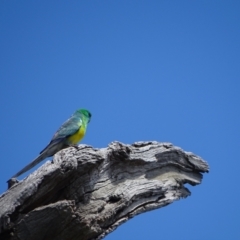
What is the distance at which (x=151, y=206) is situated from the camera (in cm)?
749

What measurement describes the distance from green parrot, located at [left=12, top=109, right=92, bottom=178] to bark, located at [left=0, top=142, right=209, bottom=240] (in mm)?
1671

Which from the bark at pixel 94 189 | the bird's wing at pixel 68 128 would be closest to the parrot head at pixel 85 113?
the bird's wing at pixel 68 128

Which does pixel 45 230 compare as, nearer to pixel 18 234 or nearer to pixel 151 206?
pixel 18 234

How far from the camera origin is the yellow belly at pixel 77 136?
9.61 metres

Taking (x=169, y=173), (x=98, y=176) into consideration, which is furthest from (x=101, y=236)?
(x=169, y=173)

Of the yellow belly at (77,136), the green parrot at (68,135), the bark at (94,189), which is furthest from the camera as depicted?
the yellow belly at (77,136)

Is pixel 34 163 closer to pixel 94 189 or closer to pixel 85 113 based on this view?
pixel 94 189

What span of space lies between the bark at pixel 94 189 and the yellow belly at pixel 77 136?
2196 mm

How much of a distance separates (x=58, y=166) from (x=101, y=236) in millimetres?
1314

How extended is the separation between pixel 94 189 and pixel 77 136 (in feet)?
9.50

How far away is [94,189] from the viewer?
6996 millimetres

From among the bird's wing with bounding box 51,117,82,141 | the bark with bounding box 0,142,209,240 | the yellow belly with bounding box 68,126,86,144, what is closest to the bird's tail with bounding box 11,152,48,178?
the bird's wing with bounding box 51,117,82,141

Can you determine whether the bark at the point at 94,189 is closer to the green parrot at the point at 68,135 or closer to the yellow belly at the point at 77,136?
the green parrot at the point at 68,135

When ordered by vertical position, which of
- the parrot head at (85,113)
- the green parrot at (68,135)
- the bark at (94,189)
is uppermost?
the parrot head at (85,113)
